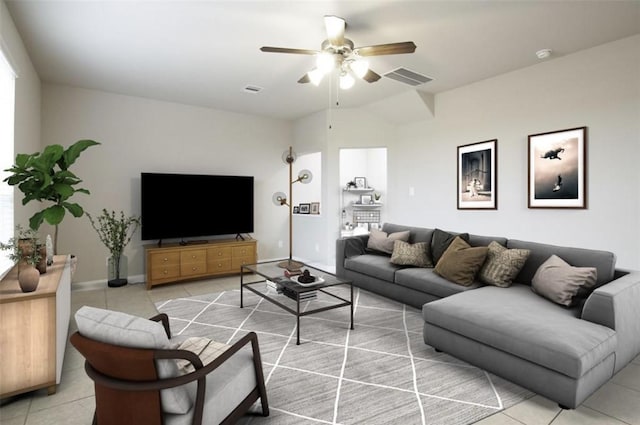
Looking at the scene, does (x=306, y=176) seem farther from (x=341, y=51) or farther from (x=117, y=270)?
(x=117, y=270)

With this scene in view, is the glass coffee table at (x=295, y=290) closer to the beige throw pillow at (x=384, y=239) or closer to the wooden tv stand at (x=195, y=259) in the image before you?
the beige throw pillow at (x=384, y=239)

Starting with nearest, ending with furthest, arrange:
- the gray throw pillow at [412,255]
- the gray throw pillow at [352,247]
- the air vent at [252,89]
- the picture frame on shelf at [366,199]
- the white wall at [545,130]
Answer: the white wall at [545,130]
the gray throw pillow at [412,255]
the air vent at [252,89]
the gray throw pillow at [352,247]
the picture frame on shelf at [366,199]

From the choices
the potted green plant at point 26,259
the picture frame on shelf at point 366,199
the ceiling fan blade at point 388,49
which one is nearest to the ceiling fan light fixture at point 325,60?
the ceiling fan blade at point 388,49

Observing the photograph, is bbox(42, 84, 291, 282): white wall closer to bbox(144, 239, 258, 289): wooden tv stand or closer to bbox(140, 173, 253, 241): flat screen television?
bbox(140, 173, 253, 241): flat screen television

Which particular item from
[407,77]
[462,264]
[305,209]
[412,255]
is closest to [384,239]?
[412,255]

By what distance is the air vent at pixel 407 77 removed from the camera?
4145 mm

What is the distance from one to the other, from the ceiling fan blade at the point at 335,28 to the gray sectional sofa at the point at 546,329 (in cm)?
232

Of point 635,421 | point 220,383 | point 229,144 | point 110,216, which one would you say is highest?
point 229,144

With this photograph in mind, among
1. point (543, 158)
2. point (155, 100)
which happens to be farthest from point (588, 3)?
point (155, 100)

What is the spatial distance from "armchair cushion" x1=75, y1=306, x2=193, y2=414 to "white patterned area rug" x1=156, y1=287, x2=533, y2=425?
0.65 meters

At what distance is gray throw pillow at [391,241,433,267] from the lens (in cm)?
A: 395

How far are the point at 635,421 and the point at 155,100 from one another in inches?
244

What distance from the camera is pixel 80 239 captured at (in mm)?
4742

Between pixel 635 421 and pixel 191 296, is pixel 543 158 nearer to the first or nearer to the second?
pixel 635 421
